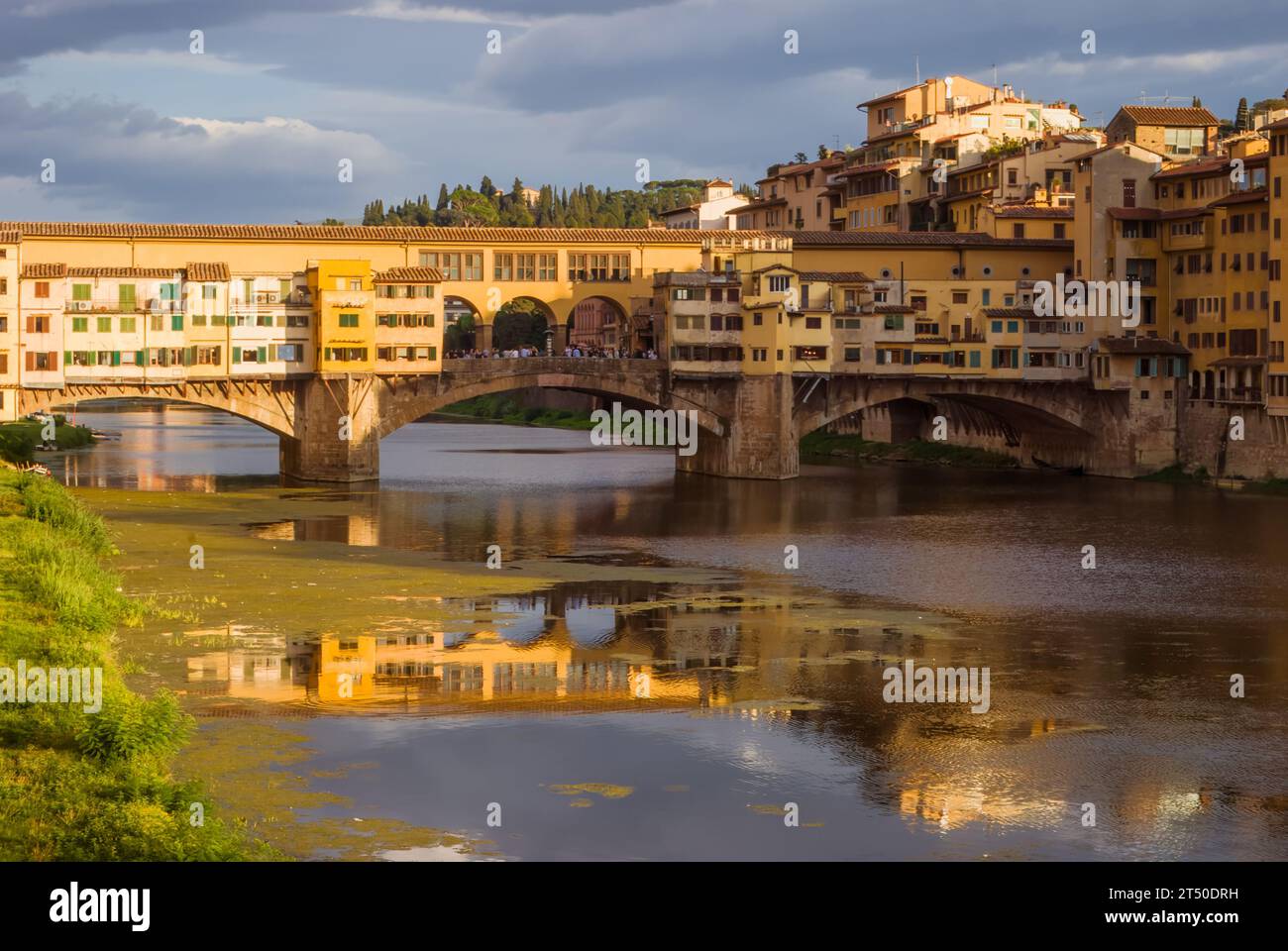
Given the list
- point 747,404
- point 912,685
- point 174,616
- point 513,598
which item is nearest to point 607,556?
point 513,598

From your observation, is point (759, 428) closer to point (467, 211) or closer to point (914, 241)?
point (914, 241)

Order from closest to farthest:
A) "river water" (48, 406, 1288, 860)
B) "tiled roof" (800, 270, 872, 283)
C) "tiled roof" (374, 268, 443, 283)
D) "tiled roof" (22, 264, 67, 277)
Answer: "river water" (48, 406, 1288, 860) < "tiled roof" (22, 264, 67, 277) < "tiled roof" (374, 268, 443, 283) < "tiled roof" (800, 270, 872, 283)

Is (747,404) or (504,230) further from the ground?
(504,230)

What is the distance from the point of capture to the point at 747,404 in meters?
74.9

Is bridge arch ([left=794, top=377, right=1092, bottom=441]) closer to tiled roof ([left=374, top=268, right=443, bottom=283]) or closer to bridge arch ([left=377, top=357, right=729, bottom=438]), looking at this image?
bridge arch ([left=377, top=357, right=729, bottom=438])

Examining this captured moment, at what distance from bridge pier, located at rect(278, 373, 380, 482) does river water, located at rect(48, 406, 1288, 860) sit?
20.3 feet

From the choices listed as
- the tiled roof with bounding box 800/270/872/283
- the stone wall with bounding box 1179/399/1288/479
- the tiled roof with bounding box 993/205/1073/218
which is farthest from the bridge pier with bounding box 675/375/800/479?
the stone wall with bounding box 1179/399/1288/479

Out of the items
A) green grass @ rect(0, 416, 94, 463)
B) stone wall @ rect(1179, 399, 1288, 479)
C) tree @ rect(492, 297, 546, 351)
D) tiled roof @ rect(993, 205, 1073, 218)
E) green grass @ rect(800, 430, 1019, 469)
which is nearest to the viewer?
green grass @ rect(0, 416, 94, 463)

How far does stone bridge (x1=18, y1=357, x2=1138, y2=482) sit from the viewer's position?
7050cm

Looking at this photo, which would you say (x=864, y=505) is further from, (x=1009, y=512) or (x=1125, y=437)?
(x=1125, y=437)

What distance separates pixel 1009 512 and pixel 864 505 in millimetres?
5528

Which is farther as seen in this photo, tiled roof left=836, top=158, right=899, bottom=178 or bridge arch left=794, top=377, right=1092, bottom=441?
tiled roof left=836, top=158, right=899, bottom=178

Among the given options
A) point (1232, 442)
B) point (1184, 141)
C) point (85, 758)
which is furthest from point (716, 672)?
point (1184, 141)
